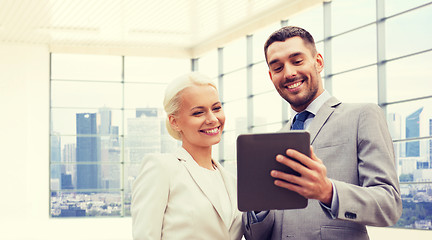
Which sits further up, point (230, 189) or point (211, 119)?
point (211, 119)

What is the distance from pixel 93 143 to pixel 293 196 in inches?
692

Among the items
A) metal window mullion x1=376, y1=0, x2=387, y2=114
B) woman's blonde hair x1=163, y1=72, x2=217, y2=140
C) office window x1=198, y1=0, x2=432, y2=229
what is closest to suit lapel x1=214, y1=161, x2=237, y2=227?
woman's blonde hair x1=163, y1=72, x2=217, y2=140

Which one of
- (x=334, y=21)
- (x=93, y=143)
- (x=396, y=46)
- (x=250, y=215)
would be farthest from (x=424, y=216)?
(x=93, y=143)

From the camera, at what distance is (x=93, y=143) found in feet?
62.4

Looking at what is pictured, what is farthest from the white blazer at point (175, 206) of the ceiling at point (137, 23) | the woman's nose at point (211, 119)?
the ceiling at point (137, 23)

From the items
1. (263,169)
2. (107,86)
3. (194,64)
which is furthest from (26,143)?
(263,169)

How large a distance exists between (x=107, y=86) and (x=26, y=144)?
332cm

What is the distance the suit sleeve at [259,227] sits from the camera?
2562 millimetres

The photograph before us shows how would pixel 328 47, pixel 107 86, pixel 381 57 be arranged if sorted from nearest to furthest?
pixel 381 57 → pixel 328 47 → pixel 107 86

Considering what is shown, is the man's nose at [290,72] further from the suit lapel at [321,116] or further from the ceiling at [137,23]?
the ceiling at [137,23]

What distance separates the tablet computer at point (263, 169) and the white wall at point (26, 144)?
16.4 m

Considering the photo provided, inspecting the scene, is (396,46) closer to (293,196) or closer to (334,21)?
(334,21)

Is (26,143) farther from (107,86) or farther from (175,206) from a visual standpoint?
(175,206)

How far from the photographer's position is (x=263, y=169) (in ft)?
6.77
